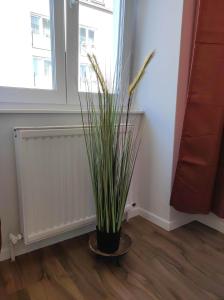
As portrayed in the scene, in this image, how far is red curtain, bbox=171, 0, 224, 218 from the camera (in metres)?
1.34

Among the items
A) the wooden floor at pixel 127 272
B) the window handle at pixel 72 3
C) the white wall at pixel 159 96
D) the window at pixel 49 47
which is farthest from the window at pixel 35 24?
the wooden floor at pixel 127 272

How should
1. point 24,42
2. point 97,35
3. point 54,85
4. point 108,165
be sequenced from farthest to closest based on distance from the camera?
point 97,35, point 54,85, point 24,42, point 108,165

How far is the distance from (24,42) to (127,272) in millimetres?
1377

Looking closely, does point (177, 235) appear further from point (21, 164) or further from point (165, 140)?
point (21, 164)

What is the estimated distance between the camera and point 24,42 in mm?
1283

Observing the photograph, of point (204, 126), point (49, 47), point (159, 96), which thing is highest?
point (49, 47)

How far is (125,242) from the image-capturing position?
4.46 ft

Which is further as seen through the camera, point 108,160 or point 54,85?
point 54,85

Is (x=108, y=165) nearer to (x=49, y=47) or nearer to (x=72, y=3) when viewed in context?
(x=49, y=47)

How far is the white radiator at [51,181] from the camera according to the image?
1.20 meters

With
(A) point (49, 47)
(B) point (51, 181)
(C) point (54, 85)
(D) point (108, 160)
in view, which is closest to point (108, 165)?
(D) point (108, 160)

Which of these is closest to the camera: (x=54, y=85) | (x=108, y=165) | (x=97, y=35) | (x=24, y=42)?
(x=108, y=165)

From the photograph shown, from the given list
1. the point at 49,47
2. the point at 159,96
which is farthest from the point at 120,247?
the point at 49,47

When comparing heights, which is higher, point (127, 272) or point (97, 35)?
point (97, 35)
